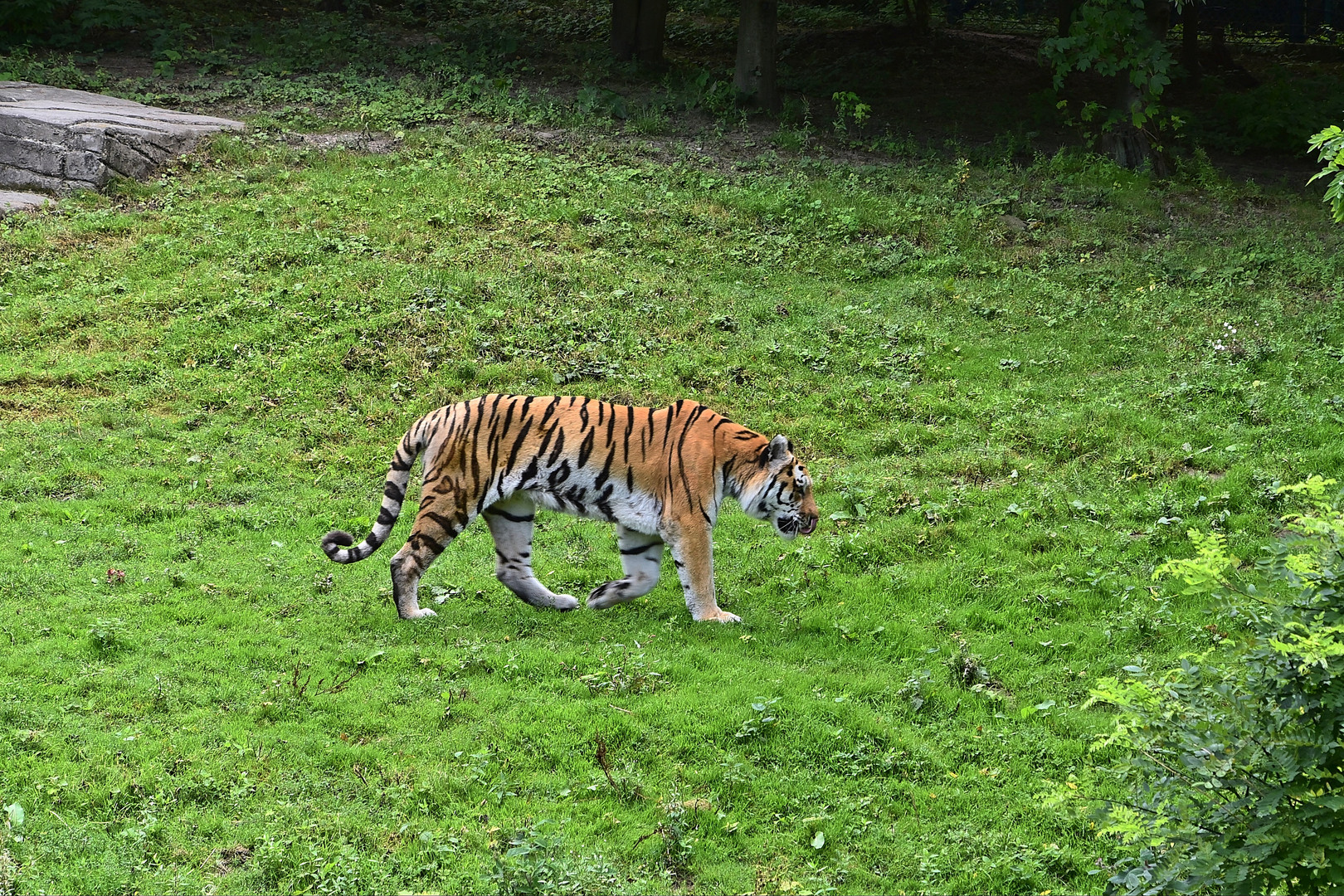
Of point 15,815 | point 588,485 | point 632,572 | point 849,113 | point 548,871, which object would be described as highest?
point 849,113

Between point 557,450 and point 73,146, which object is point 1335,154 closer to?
point 557,450

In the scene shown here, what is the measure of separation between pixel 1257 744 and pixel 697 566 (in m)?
4.67

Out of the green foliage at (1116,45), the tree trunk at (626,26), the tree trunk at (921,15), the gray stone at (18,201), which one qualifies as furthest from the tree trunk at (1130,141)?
the gray stone at (18,201)

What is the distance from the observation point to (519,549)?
8977mm

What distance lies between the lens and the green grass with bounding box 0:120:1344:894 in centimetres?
629


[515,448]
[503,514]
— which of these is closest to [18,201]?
[503,514]

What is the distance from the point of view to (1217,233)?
16703 mm

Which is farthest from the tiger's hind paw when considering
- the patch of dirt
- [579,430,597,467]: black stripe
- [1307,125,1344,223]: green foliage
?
the patch of dirt

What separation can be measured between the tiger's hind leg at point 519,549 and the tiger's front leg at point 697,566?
A: 917mm

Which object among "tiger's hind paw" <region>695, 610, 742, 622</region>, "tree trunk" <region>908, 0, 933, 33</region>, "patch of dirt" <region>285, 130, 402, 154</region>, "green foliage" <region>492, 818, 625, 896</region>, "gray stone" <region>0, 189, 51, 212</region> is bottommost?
"green foliage" <region>492, 818, 625, 896</region>

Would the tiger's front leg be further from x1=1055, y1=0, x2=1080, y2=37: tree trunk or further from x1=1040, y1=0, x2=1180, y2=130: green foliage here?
x1=1055, y1=0, x2=1080, y2=37: tree trunk

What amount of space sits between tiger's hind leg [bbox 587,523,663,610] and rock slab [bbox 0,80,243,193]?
481 inches

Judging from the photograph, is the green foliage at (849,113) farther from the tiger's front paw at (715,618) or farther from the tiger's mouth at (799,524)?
the tiger's front paw at (715,618)

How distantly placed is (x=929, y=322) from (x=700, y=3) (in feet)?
58.9
